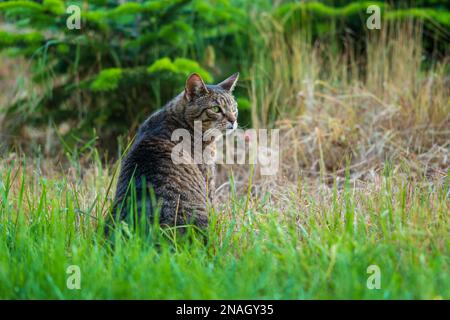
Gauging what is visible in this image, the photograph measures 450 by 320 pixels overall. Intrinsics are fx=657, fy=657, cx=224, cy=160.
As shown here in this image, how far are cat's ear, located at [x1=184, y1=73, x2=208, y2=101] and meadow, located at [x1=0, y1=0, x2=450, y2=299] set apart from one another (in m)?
0.57

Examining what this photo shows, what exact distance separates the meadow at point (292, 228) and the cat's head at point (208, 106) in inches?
16.1

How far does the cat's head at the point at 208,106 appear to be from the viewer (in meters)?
4.04

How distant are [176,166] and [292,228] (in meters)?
0.75

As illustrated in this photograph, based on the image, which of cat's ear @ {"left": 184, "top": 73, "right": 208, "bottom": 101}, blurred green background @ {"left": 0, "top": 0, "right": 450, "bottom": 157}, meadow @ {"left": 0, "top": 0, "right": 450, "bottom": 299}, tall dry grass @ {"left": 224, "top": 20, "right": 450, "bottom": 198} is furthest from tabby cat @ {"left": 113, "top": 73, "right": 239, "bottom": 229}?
blurred green background @ {"left": 0, "top": 0, "right": 450, "bottom": 157}

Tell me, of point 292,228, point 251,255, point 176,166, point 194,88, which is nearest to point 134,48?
point 194,88

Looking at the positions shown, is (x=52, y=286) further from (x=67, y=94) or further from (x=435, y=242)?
(x=67, y=94)

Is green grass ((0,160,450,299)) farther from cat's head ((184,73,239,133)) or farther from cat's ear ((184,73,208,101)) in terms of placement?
cat's ear ((184,73,208,101))

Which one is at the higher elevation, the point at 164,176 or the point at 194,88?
the point at 194,88

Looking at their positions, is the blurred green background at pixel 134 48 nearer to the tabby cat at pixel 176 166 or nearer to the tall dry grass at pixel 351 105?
the tall dry grass at pixel 351 105

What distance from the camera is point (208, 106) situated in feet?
13.3

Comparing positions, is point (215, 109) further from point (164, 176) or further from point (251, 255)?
point (251, 255)

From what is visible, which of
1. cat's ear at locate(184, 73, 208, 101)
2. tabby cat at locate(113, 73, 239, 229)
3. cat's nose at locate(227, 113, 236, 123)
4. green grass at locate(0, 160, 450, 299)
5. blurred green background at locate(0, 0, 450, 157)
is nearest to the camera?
green grass at locate(0, 160, 450, 299)

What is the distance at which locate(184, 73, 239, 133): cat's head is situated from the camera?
4.04 metres
